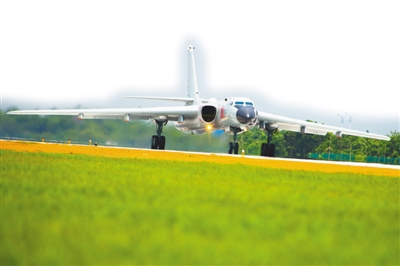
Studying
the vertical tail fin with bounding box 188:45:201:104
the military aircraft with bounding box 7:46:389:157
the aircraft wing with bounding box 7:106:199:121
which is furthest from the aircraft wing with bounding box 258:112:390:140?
the vertical tail fin with bounding box 188:45:201:104

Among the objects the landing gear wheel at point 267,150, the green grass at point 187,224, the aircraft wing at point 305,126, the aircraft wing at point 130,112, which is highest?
the green grass at point 187,224

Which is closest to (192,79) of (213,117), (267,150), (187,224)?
(213,117)

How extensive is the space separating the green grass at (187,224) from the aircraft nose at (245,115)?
25.1 meters

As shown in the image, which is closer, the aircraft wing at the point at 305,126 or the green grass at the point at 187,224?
the green grass at the point at 187,224

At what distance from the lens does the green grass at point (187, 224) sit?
17.9ft

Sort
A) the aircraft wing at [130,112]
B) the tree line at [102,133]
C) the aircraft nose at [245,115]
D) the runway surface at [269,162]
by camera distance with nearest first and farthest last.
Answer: the runway surface at [269,162] < the aircraft nose at [245,115] < the aircraft wing at [130,112] < the tree line at [102,133]

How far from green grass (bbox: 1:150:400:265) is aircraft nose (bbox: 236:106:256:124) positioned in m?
25.1

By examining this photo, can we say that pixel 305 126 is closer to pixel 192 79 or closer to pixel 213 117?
pixel 213 117

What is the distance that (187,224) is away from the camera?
700cm

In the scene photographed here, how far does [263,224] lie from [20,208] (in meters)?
3.22

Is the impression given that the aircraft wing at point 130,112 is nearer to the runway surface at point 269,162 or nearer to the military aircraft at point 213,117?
the military aircraft at point 213,117

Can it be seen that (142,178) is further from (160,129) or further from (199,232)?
(160,129)

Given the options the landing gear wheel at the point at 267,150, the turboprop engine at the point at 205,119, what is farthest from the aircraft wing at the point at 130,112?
the landing gear wheel at the point at 267,150

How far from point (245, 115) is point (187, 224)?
3038 centimetres
